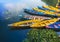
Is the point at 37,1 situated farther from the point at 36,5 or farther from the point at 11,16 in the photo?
the point at 11,16

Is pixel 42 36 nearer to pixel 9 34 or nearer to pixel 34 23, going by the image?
pixel 34 23

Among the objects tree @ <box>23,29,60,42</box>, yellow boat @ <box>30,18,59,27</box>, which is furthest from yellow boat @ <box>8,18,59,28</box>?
tree @ <box>23,29,60,42</box>

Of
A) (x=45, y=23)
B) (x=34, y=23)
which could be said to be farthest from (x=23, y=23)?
(x=45, y=23)


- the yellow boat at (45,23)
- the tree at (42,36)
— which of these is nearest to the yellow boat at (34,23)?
the yellow boat at (45,23)

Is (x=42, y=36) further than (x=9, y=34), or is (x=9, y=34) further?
(x=9, y=34)

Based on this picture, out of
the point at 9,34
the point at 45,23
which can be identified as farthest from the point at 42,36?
the point at 9,34

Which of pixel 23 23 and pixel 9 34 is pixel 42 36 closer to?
pixel 23 23

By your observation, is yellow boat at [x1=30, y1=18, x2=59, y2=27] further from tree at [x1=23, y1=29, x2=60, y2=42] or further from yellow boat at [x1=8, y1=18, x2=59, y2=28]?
tree at [x1=23, y1=29, x2=60, y2=42]

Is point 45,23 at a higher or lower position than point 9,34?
higher
